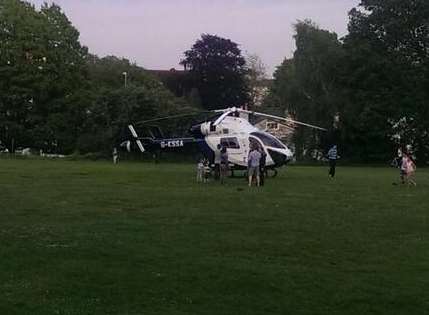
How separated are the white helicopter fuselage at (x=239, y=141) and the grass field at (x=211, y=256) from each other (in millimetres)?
12804

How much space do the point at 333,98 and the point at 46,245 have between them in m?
54.9

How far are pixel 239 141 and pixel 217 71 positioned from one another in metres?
57.9

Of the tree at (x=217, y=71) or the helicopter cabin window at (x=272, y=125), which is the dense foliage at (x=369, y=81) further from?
Answer: the tree at (x=217, y=71)

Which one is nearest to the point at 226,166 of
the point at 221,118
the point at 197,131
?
the point at 221,118

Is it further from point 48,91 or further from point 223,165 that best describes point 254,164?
point 48,91

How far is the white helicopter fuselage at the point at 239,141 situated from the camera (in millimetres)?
33625

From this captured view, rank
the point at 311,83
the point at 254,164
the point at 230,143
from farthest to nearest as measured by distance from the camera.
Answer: the point at 311,83
the point at 230,143
the point at 254,164

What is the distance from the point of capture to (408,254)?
11.6 meters

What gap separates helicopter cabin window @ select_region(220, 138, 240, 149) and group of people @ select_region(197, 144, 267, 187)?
1.19 ft

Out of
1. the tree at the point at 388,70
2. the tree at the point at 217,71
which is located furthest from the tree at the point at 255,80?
the tree at the point at 388,70

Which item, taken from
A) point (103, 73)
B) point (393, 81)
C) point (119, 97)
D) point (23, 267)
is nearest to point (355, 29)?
point (393, 81)

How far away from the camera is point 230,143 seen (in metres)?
33.9

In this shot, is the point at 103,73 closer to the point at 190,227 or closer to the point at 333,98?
the point at 333,98

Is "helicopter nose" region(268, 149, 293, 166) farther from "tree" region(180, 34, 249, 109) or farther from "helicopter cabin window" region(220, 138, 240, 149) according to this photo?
"tree" region(180, 34, 249, 109)
